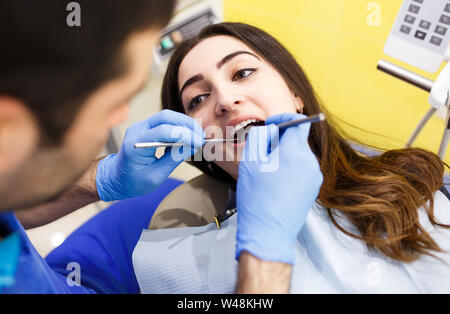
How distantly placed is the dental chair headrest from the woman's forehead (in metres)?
0.37

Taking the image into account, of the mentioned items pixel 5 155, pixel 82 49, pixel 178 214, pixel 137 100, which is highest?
pixel 82 49

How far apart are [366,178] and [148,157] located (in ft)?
1.90

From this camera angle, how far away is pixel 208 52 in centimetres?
94

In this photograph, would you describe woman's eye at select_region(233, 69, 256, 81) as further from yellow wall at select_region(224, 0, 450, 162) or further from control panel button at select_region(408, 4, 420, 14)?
yellow wall at select_region(224, 0, 450, 162)

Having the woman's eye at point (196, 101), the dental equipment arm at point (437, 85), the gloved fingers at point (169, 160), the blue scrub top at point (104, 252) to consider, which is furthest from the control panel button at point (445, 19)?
the blue scrub top at point (104, 252)

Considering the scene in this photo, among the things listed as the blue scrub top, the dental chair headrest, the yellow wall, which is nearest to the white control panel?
the yellow wall

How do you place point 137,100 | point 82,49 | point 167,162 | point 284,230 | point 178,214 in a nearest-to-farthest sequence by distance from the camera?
point 82,49 → point 284,230 → point 167,162 → point 178,214 → point 137,100

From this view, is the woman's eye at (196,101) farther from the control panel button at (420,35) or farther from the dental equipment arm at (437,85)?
the control panel button at (420,35)

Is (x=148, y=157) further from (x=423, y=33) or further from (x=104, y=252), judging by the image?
(x=423, y=33)

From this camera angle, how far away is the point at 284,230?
65 centimetres

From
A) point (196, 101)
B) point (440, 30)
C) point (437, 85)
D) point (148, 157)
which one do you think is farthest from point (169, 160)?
point (440, 30)
